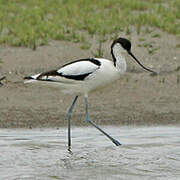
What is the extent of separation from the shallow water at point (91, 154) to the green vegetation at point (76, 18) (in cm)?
315

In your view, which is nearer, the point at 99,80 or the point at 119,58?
the point at 99,80

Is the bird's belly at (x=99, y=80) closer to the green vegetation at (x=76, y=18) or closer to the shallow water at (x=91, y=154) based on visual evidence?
the shallow water at (x=91, y=154)

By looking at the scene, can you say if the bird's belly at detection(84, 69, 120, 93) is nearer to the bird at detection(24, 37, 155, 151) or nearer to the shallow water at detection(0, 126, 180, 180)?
the bird at detection(24, 37, 155, 151)

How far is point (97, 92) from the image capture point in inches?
426

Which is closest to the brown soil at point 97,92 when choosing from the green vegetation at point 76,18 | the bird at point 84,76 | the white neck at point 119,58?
the green vegetation at point 76,18

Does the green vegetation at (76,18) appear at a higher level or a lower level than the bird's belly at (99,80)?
higher

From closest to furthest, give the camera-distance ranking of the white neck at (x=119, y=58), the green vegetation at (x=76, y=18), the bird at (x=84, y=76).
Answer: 1. the bird at (x=84, y=76)
2. the white neck at (x=119, y=58)
3. the green vegetation at (x=76, y=18)

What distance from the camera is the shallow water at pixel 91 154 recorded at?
7.53 m

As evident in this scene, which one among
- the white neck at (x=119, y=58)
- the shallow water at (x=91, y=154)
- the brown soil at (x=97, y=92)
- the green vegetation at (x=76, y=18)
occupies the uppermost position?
the green vegetation at (x=76, y=18)

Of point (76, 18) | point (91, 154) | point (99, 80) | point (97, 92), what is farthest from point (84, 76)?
point (76, 18)

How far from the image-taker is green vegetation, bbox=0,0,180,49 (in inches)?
495

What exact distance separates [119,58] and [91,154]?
1.20 m

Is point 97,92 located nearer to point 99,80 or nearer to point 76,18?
point 99,80

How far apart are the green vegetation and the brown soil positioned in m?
0.21
